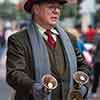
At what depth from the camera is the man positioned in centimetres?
425

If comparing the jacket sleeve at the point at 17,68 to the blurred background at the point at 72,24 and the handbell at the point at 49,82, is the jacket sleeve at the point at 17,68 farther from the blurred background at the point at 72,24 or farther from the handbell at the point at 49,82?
the blurred background at the point at 72,24

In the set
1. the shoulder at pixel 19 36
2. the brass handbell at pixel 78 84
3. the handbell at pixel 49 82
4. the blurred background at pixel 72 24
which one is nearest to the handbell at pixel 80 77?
the brass handbell at pixel 78 84

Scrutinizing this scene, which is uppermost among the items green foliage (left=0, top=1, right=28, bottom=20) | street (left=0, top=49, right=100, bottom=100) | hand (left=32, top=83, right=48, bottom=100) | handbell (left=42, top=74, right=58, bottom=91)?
green foliage (left=0, top=1, right=28, bottom=20)

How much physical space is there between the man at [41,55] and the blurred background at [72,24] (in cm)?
28

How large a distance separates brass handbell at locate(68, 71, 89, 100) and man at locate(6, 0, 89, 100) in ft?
0.25

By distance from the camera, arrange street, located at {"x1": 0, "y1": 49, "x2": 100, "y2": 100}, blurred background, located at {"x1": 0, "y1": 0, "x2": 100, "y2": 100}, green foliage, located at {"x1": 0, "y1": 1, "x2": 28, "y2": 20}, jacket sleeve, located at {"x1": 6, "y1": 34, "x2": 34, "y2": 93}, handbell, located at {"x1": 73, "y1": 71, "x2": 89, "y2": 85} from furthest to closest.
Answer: green foliage, located at {"x1": 0, "y1": 1, "x2": 28, "y2": 20} → blurred background, located at {"x1": 0, "y1": 0, "x2": 100, "y2": 100} → street, located at {"x1": 0, "y1": 49, "x2": 100, "y2": 100} → handbell, located at {"x1": 73, "y1": 71, "x2": 89, "y2": 85} → jacket sleeve, located at {"x1": 6, "y1": 34, "x2": 34, "y2": 93}

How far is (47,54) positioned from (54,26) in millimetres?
271

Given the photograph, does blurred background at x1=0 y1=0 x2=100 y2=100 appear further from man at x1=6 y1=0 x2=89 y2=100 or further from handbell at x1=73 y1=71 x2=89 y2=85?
handbell at x1=73 y1=71 x2=89 y2=85

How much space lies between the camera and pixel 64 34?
181 inches

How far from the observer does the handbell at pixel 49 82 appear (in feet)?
13.2

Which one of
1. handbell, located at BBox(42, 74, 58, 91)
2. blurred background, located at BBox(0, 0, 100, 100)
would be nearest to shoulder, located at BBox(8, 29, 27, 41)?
blurred background, located at BBox(0, 0, 100, 100)

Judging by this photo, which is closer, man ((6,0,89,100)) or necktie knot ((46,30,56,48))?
man ((6,0,89,100))

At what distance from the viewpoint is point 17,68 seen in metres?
4.25

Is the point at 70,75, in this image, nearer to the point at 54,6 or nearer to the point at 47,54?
the point at 47,54
